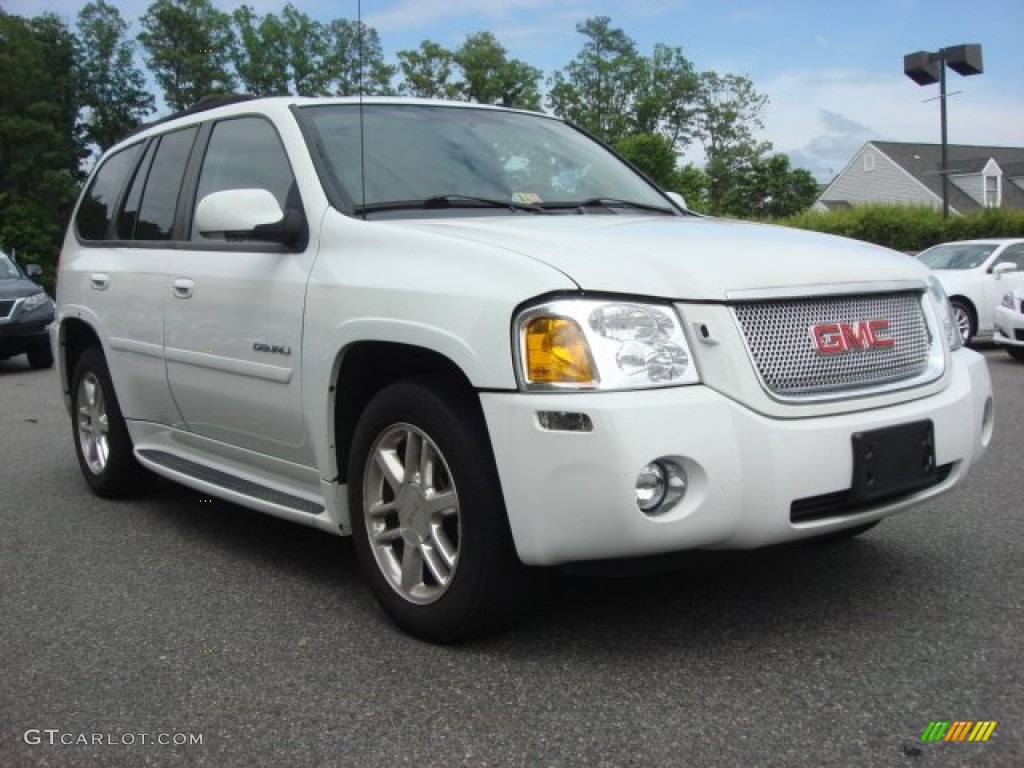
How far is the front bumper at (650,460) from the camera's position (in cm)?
279

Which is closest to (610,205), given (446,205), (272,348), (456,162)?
(456,162)

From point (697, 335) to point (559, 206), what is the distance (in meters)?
1.25

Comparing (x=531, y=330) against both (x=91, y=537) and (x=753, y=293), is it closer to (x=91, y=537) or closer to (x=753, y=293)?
(x=753, y=293)

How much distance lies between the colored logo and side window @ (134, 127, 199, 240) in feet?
11.7

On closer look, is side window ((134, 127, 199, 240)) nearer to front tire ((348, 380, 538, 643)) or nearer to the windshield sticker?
the windshield sticker

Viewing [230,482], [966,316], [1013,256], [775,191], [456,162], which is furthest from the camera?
[775,191]

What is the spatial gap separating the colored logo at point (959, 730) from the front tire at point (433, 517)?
1111 millimetres

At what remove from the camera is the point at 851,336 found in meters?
3.23

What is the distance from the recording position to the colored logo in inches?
101

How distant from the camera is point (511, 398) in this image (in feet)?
9.51

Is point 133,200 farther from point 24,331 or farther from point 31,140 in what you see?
point 31,140

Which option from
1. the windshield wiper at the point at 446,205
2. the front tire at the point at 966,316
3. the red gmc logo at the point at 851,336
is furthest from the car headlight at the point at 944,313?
the front tire at the point at 966,316

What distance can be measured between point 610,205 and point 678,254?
1195 mm

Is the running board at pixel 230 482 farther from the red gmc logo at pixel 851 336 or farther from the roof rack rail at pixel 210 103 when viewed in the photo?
the red gmc logo at pixel 851 336
